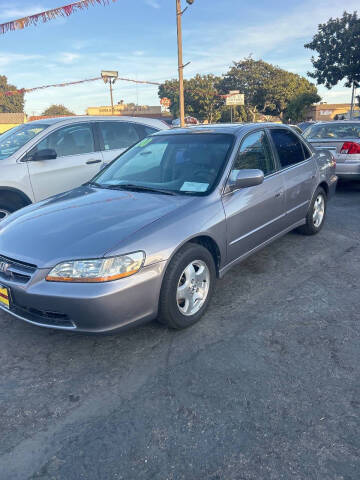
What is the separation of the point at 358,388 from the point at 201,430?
1.02m

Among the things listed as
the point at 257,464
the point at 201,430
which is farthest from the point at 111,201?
the point at 257,464

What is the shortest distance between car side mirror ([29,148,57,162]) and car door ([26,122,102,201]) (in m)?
0.07

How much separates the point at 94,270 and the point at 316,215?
12.1ft

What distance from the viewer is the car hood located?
2.60 meters

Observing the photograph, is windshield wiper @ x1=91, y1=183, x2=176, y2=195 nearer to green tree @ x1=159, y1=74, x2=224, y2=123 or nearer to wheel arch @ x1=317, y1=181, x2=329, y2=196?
wheel arch @ x1=317, y1=181, x2=329, y2=196

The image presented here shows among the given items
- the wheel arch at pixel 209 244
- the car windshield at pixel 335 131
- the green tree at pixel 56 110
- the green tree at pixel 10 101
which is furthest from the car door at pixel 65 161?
the green tree at pixel 56 110

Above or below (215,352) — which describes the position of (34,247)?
above

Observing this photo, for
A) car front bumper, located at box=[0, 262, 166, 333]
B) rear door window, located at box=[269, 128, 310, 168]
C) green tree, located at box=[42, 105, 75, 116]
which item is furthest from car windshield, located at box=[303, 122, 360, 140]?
green tree, located at box=[42, 105, 75, 116]

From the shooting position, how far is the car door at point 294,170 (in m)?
4.29

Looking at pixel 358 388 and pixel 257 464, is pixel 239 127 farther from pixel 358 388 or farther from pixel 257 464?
pixel 257 464

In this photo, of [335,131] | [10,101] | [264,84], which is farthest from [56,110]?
[335,131]

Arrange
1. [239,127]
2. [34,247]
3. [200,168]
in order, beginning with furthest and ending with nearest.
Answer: [239,127] → [200,168] → [34,247]

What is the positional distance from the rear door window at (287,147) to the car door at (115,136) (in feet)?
8.78

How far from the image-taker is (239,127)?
3.88 m
